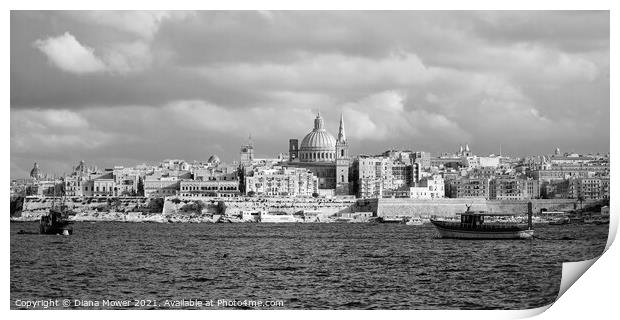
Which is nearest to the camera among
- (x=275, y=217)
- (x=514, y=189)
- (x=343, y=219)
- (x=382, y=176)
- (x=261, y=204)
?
(x=275, y=217)

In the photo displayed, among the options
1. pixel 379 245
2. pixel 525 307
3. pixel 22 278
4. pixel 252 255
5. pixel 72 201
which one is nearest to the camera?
pixel 525 307

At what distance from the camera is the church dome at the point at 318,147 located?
57.0 meters

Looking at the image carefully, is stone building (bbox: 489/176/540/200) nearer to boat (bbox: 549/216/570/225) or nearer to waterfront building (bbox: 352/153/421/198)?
waterfront building (bbox: 352/153/421/198)

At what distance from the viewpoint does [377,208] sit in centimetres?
4584

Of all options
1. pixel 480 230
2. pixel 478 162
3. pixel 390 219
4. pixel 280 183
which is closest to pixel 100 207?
pixel 280 183

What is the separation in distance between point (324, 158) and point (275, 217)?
539 inches

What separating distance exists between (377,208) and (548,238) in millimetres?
21694

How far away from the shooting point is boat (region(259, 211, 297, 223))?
43062mm

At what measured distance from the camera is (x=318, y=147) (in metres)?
57.2

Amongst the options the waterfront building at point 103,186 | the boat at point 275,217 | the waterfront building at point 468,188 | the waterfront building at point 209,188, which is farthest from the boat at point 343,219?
the waterfront building at point 103,186

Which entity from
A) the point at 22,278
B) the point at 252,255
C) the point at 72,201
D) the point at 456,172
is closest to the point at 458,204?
the point at 456,172

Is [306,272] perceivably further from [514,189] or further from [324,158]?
[324,158]
